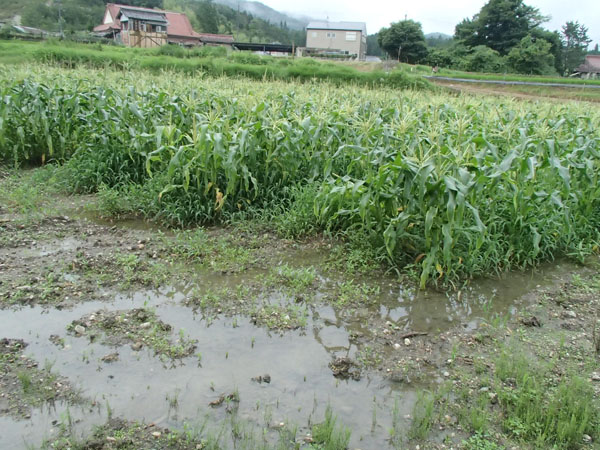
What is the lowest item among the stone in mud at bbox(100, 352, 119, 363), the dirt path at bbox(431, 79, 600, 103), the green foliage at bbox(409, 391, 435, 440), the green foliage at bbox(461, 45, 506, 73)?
the green foliage at bbox(409, 391, 435, 440)

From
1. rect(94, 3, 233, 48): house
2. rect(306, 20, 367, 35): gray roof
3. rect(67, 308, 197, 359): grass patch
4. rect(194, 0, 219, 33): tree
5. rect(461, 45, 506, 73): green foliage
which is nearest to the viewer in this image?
rect(67, 308, 197, 359): grass patch

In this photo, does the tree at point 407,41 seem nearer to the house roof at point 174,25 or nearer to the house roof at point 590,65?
the house roof at point 590,65

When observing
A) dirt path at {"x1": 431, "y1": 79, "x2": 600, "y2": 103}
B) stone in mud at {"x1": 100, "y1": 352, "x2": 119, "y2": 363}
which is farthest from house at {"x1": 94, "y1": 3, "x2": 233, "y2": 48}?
stone in mud at {"x1": 100, "y1": 352, "x2": 119, "y2": 363}

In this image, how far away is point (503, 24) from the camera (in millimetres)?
51906

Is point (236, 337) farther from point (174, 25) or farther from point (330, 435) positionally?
point (174, 25)

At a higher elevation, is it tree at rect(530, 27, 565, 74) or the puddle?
tree at rect(530, 27, 565, 74)

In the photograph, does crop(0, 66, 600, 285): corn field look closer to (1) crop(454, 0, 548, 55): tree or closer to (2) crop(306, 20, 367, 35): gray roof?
(1) crop(454, 0, 548, 55): tree

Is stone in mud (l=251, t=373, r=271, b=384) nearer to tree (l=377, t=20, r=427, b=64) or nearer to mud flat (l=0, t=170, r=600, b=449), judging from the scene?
mud flat (l=0, t=170, r=600, b=449)

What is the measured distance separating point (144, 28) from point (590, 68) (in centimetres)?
5185

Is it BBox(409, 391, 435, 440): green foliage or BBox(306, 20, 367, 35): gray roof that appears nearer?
BBox(409, 391, 435, 440): green foliage

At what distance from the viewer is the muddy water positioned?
8.29 feet

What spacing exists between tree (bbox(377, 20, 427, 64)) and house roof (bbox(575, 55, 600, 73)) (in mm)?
18705

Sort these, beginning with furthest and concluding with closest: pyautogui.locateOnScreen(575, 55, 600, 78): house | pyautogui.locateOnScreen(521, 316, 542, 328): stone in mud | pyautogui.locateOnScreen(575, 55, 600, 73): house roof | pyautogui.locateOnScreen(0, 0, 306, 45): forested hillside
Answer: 1. pyautogui.locateOnScreen(0, 0, 306, 45): forested hillside
2. pyautogui.locateOnScreen(575, 55, 600, 73): house roof
3. pyautogui.locateOnScreen(575, 55, 600, 78): house
4. pyautogui.locateOnScreen(521, 316, 542, 328): stone in mud

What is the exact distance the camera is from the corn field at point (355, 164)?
4.27 meters
